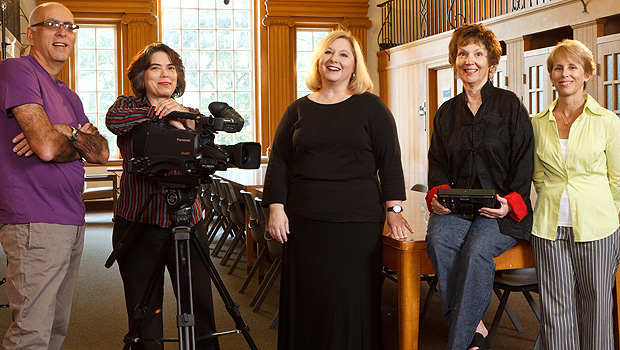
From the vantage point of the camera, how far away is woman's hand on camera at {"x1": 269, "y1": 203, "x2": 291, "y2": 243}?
8.75 ft

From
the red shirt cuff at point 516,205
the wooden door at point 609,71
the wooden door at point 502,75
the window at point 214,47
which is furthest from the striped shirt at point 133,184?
the window at point 214,47

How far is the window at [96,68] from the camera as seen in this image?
37.5ft

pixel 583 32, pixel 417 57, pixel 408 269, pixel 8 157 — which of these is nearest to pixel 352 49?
pixel 408 269

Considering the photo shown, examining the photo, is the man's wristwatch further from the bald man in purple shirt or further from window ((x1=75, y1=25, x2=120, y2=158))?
window ((x1=75, y1=25, x2=120, y2=158))

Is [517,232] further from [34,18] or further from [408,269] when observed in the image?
[34,18]

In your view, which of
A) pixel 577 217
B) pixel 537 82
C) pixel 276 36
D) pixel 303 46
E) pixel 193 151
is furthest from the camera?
pixel 303 46

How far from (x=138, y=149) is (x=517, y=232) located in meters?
1.55

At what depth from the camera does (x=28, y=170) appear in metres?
2.31

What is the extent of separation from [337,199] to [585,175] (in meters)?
1.01

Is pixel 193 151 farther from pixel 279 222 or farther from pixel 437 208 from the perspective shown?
pixel 437 208

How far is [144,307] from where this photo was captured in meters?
2.30

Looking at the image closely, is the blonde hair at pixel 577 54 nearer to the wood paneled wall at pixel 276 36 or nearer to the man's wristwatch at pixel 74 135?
the man's wristwatch at pixel 74 135

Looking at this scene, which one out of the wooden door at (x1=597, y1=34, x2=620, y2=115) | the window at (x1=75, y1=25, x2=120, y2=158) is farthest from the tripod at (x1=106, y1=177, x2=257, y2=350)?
the window at (x1=75, y1=25, x2=120, y2=158)

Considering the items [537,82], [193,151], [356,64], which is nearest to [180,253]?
[193,151]
